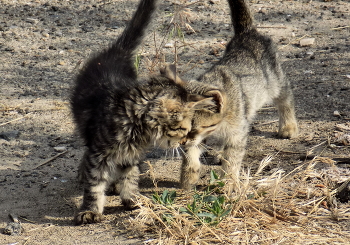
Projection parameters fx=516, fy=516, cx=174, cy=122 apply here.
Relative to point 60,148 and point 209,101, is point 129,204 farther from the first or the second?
point 60,148

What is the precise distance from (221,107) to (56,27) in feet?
15.0

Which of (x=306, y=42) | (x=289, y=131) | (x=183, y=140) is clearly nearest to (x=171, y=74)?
(x=183, y=140)

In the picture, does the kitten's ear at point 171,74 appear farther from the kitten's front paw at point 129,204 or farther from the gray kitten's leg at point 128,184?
the kitten's front paw at point 129,204

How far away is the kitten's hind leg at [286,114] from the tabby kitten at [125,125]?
6.04 ft

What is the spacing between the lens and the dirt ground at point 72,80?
4613 mm

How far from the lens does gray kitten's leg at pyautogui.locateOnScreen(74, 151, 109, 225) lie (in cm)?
421

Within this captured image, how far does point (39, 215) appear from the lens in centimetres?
443

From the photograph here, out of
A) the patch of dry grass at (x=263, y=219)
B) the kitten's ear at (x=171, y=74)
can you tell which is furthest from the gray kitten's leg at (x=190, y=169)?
the kitten's ear at (x=171, y=74)

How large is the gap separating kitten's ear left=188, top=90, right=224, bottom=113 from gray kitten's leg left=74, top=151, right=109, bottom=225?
3.00ft

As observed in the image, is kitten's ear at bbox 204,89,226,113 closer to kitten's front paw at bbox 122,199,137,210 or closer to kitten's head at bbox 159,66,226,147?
kitten's head at bbox 159,66,226,147

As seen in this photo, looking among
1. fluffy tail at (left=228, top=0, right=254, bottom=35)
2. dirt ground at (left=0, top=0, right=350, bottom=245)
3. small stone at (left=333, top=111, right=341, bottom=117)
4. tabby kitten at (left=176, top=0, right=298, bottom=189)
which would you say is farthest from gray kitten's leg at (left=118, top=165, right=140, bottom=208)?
small stone at (left=333, top=111, right=341, bottom=117)

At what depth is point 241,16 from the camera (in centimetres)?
578

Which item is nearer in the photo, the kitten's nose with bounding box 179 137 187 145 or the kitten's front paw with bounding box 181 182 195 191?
the kitten's nose with bounding box 179 137 187 145

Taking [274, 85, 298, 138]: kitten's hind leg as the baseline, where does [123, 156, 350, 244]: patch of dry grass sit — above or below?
below
